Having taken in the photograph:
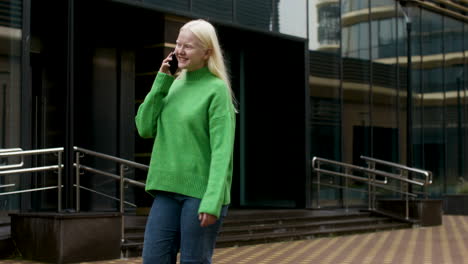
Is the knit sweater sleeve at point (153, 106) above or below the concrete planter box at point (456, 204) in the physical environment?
above

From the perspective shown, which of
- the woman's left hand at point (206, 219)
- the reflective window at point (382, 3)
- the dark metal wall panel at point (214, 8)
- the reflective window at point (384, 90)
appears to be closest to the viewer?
the woman's left hand at point (206, 219)

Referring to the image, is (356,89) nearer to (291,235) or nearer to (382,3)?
(382,3)

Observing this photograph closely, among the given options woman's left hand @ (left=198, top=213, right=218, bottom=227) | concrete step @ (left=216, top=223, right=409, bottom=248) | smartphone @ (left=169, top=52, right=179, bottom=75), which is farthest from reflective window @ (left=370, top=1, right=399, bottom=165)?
woman's left hand @ (left=198, top=213, right=218, bottom=227)

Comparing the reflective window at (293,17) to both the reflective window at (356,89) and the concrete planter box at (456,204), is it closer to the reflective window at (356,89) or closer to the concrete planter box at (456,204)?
the reflective window at (356,89)

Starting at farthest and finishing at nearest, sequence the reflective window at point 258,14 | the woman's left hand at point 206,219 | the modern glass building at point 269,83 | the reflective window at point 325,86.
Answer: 1. the reflective window at point 325,86
2. the reflective window at point 258,14
3. the modern glass building at point 269,83
4. the woman's left hand at point 206,219

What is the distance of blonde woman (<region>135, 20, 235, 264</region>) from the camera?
3.05 m

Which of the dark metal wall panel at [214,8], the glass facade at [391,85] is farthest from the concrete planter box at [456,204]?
the dark metal wall panel at [214,8]

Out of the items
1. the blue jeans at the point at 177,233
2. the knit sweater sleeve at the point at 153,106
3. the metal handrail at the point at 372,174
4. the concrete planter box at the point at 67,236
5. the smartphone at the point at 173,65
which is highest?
the smartphone at the point at 173,65

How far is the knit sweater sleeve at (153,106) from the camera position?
3.25m

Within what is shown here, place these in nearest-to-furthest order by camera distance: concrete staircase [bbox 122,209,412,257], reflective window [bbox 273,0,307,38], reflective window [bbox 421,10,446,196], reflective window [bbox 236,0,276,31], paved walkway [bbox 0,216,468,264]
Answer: paved walkway [bbox 0,216,468,264], concrete staircase [bbox 122,209,412,257], reflective window [bbox 236,0,276,31], reflective window [bbox 273,0,307,38], reflective window [bbox 421,10,446,196]

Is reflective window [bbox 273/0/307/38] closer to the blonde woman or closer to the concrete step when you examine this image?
the concrete step

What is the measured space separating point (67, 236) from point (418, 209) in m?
9.16

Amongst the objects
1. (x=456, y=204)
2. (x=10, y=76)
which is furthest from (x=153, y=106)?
(x=456, y=204)

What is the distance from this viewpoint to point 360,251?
34.9 feet
